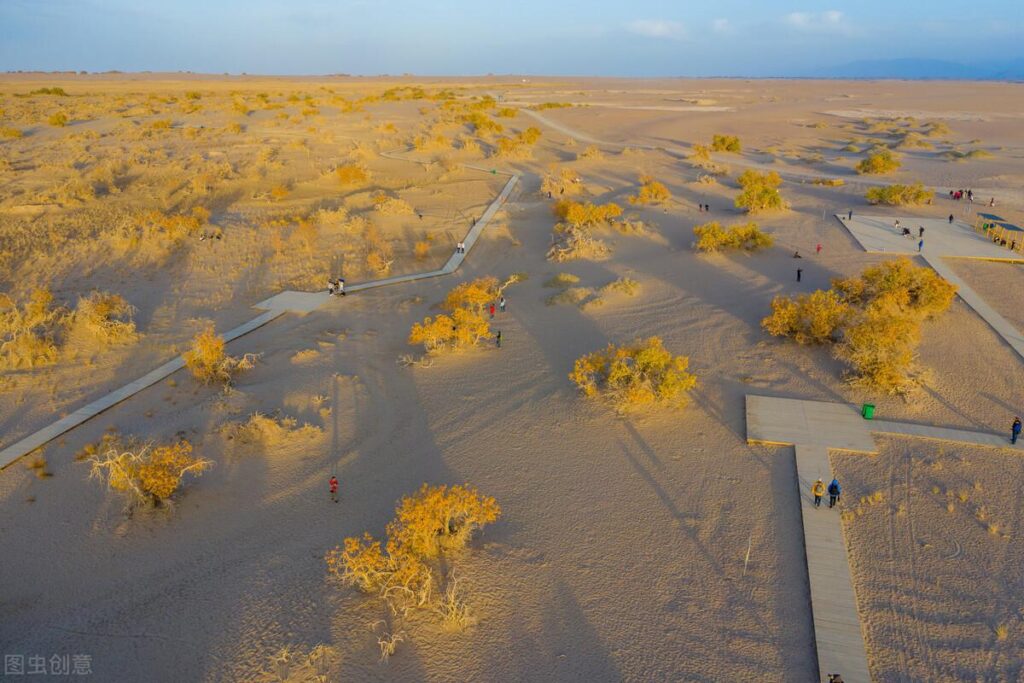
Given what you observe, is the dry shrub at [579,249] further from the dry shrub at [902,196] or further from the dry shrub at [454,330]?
the dry shrub at [902,196]

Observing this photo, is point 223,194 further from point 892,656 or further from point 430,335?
point 892,656

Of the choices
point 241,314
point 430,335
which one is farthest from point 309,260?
point 430,335

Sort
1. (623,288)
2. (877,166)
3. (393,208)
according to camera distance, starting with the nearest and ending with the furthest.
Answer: (623,288) → (393,208) → (877,166)

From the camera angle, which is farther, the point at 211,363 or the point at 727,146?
the point at 727,146

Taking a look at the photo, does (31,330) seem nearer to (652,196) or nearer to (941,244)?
(652,196)

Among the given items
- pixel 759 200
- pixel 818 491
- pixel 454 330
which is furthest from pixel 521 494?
pixel 759 200

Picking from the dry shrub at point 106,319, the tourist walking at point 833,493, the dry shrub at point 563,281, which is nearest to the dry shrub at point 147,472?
the dry shrub at point 106,319

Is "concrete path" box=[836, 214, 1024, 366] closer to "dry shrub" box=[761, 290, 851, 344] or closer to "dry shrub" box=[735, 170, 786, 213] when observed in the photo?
"dry shrub" box=[735, 170, 786, 213]
